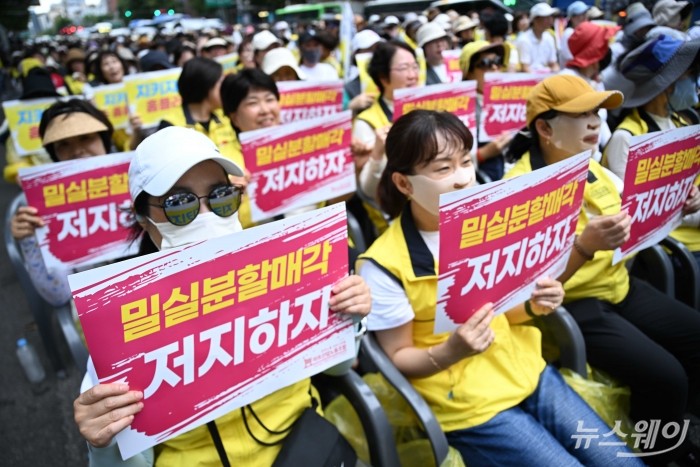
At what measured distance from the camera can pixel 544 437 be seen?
1852 mm

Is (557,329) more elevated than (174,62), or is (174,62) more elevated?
(174,62)

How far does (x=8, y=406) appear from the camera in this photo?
A: 3.20m

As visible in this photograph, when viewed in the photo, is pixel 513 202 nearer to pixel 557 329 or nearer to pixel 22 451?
pixel 557 329

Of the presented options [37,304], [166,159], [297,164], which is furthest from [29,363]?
[166,159]

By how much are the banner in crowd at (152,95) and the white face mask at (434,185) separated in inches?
140

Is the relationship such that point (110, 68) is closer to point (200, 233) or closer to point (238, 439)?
point (200, 233)

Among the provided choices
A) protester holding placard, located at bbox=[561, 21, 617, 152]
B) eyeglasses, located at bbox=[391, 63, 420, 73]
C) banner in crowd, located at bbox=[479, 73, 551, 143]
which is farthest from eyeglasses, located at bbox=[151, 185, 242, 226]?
protester holding placard, located at bbox=[561, 21, 617, 152]

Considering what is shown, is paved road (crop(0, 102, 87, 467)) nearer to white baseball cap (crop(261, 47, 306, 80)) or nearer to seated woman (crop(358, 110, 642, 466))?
seated woman (crop(358, 110, 642, 466))

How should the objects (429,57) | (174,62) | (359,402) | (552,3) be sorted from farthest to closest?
(552,3) → (174,62) → (429,57) → (359,402)

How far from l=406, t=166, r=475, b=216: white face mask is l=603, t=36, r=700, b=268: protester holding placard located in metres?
1.40

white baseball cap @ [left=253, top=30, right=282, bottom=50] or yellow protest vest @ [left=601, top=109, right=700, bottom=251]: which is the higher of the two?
white baseball cap @ [left=253, top=30, right=282, bottom=50]

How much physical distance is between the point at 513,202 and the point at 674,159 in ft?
3.73

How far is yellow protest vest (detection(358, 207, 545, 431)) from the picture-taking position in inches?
73.4

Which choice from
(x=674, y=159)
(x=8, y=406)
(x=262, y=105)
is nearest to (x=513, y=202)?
(x=674, y=159)
